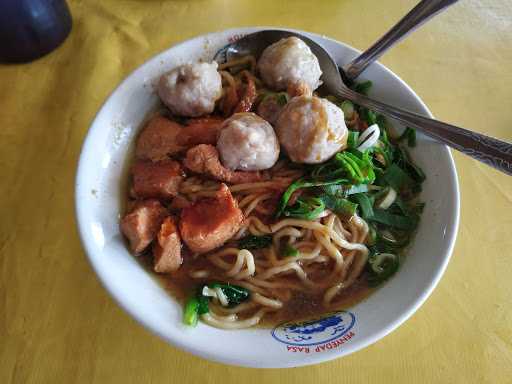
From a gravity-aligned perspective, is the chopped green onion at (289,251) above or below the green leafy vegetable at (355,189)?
below

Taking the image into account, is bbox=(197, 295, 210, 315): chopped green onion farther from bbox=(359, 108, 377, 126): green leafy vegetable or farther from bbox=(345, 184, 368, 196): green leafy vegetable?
bbox=(359, 108, 377, 126): green leafy vegetable

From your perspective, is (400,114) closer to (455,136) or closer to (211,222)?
(455,136)

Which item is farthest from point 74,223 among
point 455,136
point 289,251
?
point 455,136

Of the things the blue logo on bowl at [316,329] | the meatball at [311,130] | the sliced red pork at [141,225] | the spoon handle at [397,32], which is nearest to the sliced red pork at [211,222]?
the sliced red pork at [141,225]

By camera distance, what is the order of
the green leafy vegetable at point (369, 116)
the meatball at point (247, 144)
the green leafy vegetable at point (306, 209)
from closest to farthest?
the meatball at point (247, 144) → the green leafy vegetable at point (306, 209) → the green leafy vegetable at point (369, 116)

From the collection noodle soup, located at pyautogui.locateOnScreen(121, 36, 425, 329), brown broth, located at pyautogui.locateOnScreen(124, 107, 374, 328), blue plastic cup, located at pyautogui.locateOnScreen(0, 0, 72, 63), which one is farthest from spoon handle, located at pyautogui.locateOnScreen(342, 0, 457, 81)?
blue plastic cup, located at pyautogui.locateOnScreen(0, 0, 72, 63)

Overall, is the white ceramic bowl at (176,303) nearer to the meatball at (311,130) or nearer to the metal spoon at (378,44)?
the metal spoon at (378,44)

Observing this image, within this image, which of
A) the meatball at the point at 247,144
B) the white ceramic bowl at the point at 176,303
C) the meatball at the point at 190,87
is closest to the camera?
the white ceramic bowl at the point at 176,303
